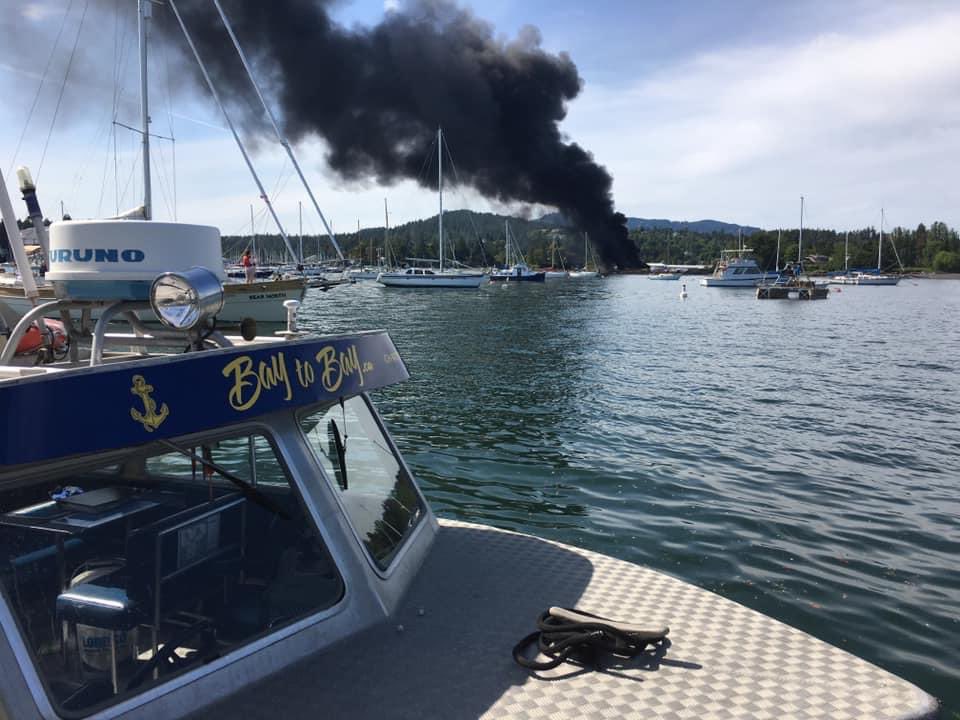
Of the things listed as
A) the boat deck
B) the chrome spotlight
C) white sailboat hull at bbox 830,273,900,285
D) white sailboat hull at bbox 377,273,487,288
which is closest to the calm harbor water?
the boat deck

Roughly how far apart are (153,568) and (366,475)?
1408 millimetres

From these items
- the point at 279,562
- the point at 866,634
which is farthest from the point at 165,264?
the point at 866,634

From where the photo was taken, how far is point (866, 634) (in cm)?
696

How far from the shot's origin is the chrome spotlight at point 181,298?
3.17m

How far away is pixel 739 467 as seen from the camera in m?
12.8

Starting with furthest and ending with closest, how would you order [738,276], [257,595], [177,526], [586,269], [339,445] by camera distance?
[586,269] → [738,276] → [339,445] → [257,595] → [177,526]

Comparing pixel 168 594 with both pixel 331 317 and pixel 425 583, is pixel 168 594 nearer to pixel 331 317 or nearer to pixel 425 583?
pixel 425 583

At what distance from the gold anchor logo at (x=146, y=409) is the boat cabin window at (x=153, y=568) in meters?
0.33

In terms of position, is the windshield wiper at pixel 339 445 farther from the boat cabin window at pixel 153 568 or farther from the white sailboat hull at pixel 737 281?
the white sailboat hull at pixel 737 281

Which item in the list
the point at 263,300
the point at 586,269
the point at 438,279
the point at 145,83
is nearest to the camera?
the point at 145,83

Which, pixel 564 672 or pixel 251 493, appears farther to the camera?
pixel 251 493

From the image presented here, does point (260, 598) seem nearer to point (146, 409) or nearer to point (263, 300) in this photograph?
point (146, 409)

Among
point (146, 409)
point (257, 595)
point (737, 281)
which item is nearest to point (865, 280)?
point (737, 281)

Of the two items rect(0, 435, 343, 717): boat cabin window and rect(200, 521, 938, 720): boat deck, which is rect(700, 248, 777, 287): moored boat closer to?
rect(200, 521, 938, 720): boat deck
